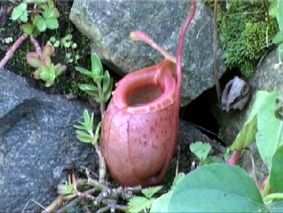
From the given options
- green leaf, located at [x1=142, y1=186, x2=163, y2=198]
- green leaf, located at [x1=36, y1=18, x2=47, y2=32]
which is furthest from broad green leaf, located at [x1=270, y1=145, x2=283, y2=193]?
green leaf, located at [x1=36, y1=18, x2=47, y2=32]

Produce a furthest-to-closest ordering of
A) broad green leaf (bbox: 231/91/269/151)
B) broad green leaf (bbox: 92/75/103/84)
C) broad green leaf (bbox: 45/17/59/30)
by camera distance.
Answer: broad green leaf (bbox: 45/17/59/30), broad green leaf (bbox: 92/75/103/84), broad green leaf (bbox: 231/91/269/151)

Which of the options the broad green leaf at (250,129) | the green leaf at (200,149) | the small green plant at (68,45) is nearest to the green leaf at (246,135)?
the broad green leaf at (250,129)

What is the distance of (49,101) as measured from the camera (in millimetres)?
1555

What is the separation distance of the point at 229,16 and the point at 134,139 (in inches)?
19.2

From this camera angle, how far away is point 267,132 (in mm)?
1239

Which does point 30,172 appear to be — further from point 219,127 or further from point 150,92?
point 219,127

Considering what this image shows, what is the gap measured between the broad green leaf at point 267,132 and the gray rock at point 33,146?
48 centimetres

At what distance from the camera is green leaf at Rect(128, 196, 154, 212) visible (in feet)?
4.35

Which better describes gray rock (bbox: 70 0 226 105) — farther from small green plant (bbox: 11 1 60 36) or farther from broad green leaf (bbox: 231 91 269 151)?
broad green leaf (bbox: 231 91 269 151)

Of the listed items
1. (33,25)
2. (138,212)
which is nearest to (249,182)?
(138,212)

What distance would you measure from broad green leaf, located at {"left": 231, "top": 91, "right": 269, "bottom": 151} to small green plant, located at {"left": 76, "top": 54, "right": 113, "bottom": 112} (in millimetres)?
387

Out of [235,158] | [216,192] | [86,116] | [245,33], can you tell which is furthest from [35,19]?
[216,192]

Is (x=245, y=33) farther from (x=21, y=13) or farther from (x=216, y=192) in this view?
(x=216, y=192)

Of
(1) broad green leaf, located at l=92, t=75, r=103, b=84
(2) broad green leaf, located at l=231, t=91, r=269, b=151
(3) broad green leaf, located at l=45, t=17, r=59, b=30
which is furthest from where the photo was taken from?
(3) broad green leaf, located at l=45, t=17, r=59, b=30
